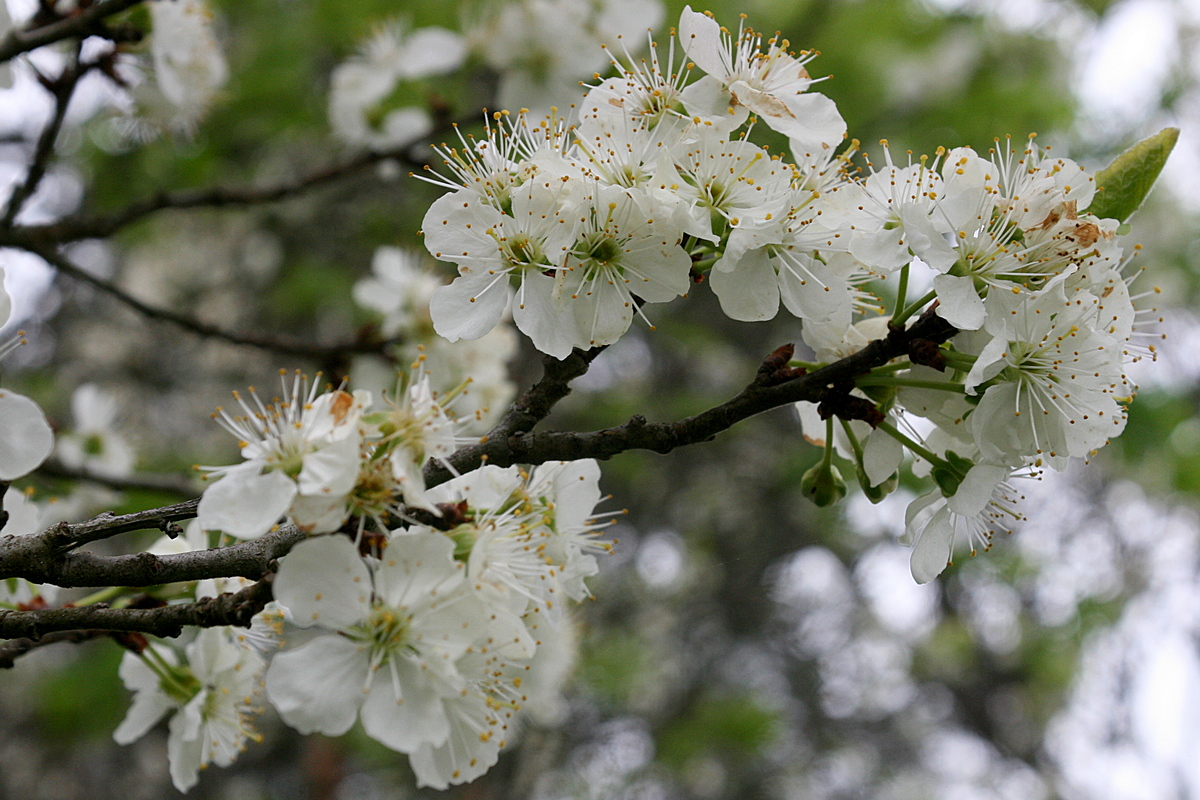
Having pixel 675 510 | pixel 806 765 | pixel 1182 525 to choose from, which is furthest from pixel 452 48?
pixel 1182 525

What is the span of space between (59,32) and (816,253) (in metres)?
1.70

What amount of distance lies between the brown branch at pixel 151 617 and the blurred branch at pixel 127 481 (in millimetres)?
1573

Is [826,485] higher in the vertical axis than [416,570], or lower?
lower

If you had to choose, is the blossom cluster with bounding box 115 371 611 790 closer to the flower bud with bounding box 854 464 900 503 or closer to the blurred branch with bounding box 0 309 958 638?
the blurred branch with bounding box 0 309 958 638

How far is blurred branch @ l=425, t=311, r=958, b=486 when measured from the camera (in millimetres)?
1381

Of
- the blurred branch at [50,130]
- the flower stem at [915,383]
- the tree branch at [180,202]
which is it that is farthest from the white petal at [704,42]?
the blurred branch at [50,130]

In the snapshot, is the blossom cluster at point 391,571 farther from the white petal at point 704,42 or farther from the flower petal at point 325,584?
the white petal at point 704,42

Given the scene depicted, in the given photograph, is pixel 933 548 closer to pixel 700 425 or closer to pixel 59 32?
pixel 700 425

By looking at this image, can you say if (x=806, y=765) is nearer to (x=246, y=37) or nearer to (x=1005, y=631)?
(x=1005, y=631)

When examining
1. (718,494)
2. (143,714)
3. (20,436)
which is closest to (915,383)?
(20,436)

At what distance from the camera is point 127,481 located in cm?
293

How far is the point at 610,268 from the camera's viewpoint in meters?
1.44

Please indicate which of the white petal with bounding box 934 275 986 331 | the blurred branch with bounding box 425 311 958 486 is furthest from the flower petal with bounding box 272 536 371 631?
the white petal with bounding box 934 275 986 331

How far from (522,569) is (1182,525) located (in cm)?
660
